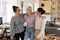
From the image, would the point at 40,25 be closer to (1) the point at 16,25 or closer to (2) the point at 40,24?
(2) the point at 40,24

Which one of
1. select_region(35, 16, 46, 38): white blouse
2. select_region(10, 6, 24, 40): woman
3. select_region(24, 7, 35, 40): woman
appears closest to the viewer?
select_region(35, 16, 46, 38): white blouse

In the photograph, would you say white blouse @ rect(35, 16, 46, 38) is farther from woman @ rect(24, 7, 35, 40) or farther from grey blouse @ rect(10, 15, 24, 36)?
grey blouse @ rect(10, 15, 24, 36)


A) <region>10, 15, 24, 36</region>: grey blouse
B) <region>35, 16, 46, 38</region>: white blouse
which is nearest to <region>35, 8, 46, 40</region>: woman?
<region>35, 16, 46, 38</region>: white blouse

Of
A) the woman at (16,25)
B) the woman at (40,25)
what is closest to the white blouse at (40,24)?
the woman at (40,25)

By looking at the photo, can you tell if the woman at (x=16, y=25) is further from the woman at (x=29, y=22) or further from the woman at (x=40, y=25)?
the woman at (x=40, y=25)

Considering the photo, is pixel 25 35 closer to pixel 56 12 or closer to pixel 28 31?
pixel 28 31

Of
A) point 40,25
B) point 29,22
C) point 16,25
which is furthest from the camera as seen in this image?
point 29,22

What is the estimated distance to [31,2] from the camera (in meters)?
7.29

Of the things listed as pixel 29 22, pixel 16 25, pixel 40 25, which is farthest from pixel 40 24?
pixel 16 25

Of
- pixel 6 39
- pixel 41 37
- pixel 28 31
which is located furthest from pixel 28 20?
pixel 6 39

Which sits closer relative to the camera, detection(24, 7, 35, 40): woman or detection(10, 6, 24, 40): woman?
detection(10, 6, 24, 40): woman

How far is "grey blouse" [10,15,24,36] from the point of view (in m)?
3.43

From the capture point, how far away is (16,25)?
138 inches

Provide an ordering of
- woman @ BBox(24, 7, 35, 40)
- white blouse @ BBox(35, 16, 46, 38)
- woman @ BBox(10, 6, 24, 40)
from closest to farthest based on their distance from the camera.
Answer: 1. white blouse @ BBox(35, 16, 46, 38)
2. woman @ BBox(10, 6, 24, 40)
3. woman @ BBox(24, 7, 35, 40)
